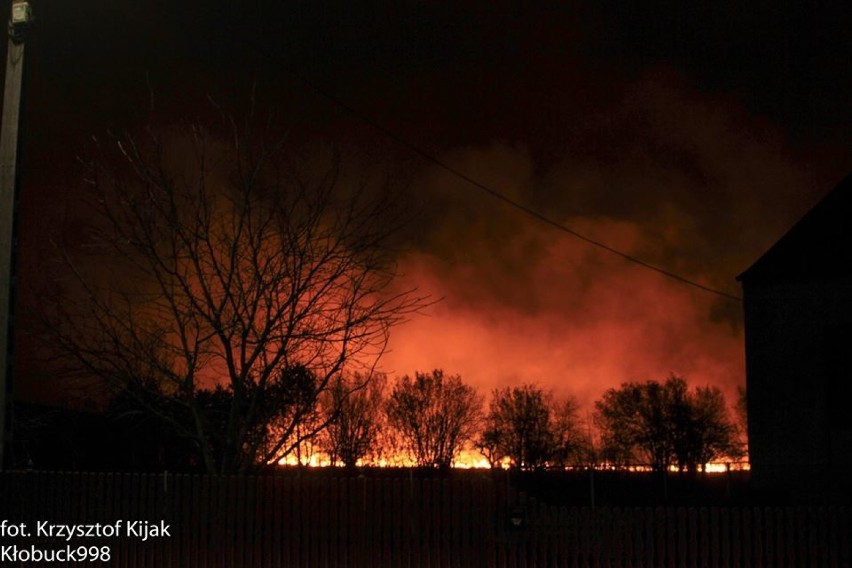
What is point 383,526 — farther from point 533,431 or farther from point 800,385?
point 533,431

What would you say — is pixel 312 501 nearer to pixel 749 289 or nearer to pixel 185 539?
pixel 185 539

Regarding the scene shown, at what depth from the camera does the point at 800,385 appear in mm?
27344

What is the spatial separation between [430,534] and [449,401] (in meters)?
50.3

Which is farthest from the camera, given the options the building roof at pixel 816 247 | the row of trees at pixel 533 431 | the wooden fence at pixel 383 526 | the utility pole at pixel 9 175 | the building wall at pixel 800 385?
the row of trees at pixel 533 431

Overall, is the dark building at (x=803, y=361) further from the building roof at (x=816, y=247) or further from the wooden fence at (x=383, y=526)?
the wooden fence at (x=383, y=526)

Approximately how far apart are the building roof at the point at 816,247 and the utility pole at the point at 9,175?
830 inches

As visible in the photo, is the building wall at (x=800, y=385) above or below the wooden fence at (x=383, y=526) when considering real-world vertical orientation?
above

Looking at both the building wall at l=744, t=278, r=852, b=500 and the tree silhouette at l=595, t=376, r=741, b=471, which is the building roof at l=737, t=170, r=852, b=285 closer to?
the building wall at l=744, t=278, r=852, b=500

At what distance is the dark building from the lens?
87.2ft

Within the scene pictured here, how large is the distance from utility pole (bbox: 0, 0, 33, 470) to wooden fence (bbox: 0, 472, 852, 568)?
274 centimetres

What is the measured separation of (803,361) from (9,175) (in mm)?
21645

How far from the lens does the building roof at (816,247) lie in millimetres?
27062

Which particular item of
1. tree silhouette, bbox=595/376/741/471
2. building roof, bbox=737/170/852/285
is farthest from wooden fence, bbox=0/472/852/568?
tree silhouette, bbox=595/376/741/471

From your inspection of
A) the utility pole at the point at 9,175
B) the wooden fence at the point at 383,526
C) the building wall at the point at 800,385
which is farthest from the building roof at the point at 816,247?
the utility pole at the point at 9,175
